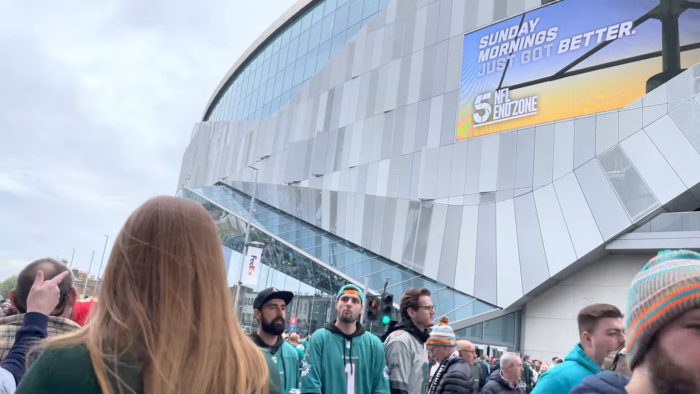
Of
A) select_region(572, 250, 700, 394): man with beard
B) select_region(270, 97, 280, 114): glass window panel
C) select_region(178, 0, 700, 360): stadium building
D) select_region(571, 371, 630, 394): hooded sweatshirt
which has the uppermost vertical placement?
select_region(270, 97, 280, 114): glass window panel

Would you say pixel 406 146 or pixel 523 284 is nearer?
pixel 523 284

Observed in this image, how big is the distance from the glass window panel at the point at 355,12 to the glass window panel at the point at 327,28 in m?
2.18

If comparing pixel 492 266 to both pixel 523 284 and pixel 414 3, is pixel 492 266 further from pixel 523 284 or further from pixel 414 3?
pixel 414 3

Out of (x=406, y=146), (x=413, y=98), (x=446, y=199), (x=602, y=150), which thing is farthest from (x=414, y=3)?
(x=602, y=150)

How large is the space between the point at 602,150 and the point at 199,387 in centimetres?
1806

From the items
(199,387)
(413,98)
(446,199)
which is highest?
(413,98)

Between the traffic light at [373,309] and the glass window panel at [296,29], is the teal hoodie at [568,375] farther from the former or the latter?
the glass window panel at [296,29]

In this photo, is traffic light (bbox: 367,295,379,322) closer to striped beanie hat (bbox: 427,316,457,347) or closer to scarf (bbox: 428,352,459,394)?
striped beanie hat (bbox: 427,316,457,347)

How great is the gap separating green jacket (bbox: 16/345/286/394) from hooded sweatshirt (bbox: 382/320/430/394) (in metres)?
4.22

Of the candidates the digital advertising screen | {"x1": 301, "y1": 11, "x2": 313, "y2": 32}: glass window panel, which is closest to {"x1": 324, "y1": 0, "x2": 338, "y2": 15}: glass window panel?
{"x1": 301, "y1": 11, "x2": 313, "y2": 32}: glass window panel

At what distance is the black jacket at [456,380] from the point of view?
4.96 meters

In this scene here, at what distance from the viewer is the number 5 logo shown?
2094 cm

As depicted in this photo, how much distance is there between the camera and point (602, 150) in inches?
675

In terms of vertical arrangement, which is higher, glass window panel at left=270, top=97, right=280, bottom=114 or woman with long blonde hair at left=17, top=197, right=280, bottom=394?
glass window panel at left=270, top=97, right=280, bottom=114
